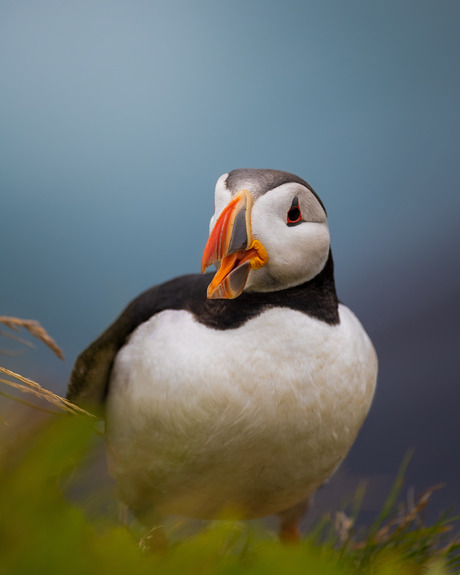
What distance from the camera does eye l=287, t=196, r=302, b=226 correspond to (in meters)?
1.25

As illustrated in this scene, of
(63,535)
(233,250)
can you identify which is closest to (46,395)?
(63,535)

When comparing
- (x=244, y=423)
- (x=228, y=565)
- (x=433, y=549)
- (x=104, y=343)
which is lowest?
(x=433, y=549)

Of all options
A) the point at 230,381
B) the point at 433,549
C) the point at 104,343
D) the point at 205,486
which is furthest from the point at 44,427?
the point at 433,549

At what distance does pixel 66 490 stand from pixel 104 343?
1.32 m

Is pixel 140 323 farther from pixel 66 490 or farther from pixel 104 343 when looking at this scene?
pixel 66 490

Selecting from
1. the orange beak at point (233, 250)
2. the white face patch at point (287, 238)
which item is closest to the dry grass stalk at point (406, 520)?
the white face patch at point (287, 238)

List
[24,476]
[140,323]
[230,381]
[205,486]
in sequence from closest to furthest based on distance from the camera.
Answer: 1. [24,476]
2. [230,381]
3. [205,486]
4. [140,323]

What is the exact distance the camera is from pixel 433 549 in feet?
5.16

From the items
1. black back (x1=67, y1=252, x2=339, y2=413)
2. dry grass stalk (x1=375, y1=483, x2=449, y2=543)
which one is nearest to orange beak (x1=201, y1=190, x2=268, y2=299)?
black back (x1=67, y1=252, x2=339, y2=413)

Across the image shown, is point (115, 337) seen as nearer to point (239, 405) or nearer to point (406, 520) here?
point (239, 405)

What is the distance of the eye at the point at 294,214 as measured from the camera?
1255 millimetres

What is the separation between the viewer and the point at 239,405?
1278 mm

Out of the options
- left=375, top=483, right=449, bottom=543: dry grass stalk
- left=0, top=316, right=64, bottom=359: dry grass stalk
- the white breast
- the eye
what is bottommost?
left=375, top=483, right=449, bottom=543: dry grass stalk

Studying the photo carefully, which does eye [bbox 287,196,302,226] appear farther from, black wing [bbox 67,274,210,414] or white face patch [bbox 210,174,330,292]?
black wing [bbox 67,274,210,414]
